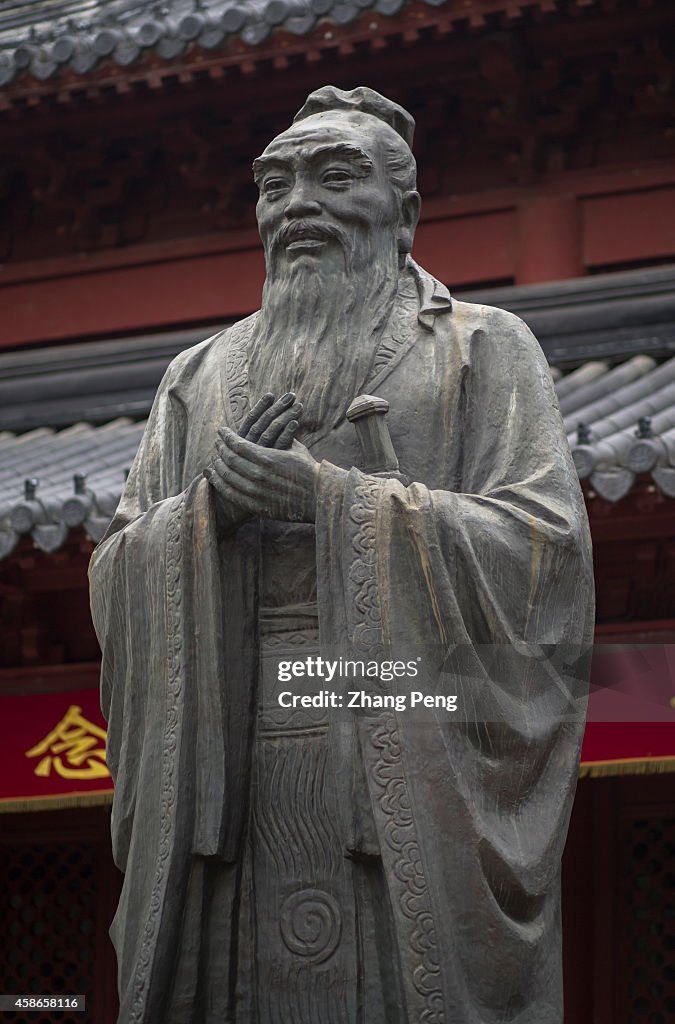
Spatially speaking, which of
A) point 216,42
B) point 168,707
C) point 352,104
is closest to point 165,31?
point 216,42

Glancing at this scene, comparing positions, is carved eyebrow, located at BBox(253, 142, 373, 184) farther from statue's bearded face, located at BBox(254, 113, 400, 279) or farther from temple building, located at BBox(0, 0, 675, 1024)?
temple building, located at BBox(0, 0, 675, 1024)

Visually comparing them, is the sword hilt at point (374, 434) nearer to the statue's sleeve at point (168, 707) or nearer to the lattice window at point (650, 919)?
the statue's sleeve at point (168, 707)

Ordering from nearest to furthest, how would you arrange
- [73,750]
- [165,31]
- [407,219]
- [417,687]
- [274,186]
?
[417,687] < [274,186] < [407,219] < [73,750] < [165,31]

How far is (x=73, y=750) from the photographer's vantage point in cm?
885

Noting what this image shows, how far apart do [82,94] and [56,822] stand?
14.2 ft

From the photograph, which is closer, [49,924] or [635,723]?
[635,723]

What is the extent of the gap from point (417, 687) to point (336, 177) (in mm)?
1177

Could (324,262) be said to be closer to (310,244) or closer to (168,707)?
(310,244)

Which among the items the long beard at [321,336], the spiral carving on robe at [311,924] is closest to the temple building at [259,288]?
the long beard at [321,336]

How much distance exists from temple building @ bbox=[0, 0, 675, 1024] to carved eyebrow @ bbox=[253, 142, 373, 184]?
336 centimetres

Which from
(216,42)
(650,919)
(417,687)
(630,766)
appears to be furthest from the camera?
(216,42)

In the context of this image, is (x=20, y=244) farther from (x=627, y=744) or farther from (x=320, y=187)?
(x=320, y=187)

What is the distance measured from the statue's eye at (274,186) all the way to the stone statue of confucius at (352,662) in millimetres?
13

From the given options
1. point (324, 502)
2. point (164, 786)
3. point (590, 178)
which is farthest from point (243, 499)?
point (590, 178)
